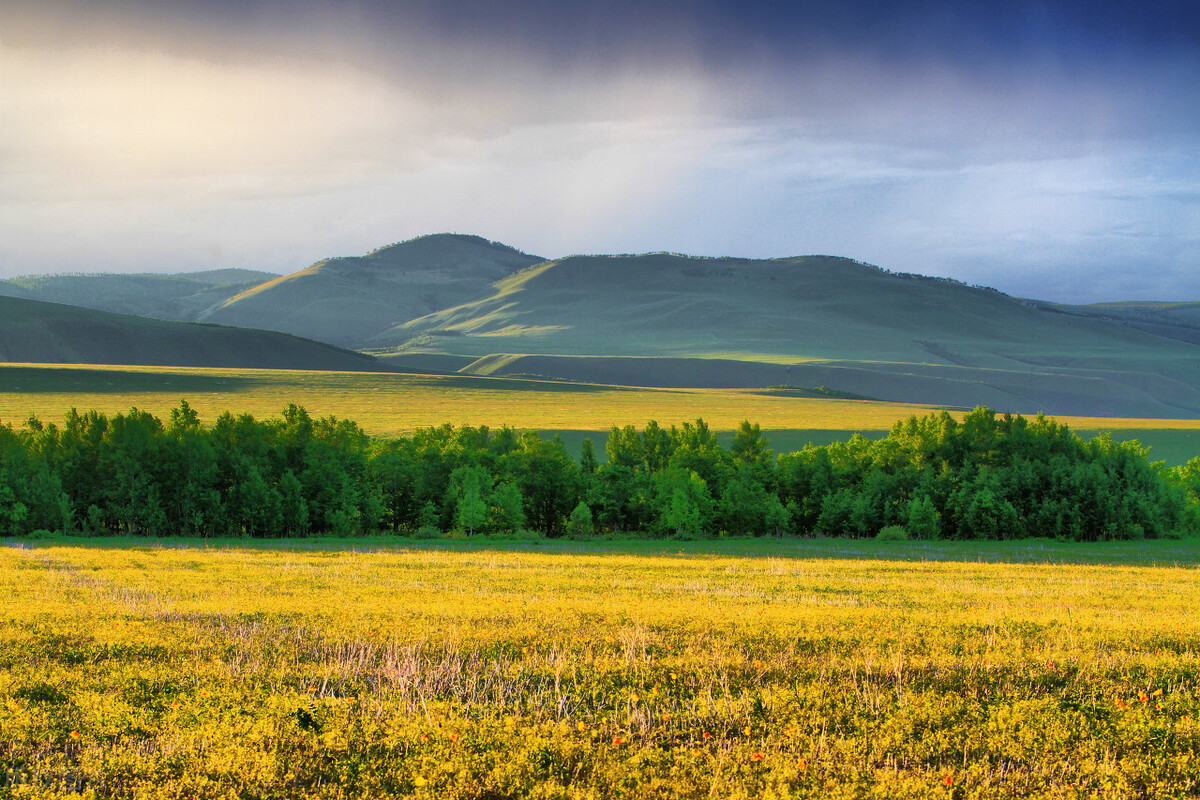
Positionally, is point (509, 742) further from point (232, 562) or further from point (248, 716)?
point (232, 562)

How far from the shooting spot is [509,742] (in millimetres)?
9484

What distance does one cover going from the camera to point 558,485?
61.2 metres

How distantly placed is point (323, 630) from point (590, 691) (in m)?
5.80

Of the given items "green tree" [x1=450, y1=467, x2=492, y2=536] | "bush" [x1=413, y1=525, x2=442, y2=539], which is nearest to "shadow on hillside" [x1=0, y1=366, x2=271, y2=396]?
"green tree" [x1=450, y1=467, x2=492, y2=536]

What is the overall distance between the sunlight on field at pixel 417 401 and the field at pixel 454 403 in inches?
6.8

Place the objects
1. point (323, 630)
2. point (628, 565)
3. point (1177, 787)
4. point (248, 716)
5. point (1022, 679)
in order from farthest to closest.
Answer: point (628, 565), point (323, 630), point (1022, 679), point (248, 716), point (1177, 787)

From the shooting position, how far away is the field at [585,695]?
8852 millimetres

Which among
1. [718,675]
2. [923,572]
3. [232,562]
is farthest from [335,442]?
[718,675]

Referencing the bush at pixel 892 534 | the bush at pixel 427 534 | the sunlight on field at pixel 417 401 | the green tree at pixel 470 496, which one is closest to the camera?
the bush at pixel 427 534

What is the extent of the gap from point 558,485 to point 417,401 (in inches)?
2550

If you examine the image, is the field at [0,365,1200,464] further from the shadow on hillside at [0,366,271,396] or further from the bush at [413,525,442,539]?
the bush at [413,525,442,539]

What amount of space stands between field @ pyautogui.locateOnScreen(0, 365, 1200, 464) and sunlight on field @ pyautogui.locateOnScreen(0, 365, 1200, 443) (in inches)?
6.8

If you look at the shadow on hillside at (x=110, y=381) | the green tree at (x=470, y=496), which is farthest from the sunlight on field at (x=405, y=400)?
the green tree at (x=470, y=496)

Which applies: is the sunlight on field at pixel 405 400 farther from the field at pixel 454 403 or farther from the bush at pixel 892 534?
the bush at pixel 892 534
